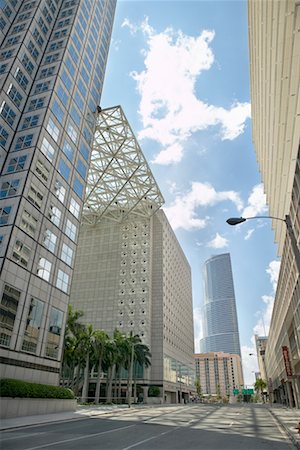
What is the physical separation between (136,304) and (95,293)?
12.7 metres

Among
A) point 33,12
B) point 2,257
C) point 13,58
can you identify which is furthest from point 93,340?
point 33,12

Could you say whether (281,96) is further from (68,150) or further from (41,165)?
(68,150)

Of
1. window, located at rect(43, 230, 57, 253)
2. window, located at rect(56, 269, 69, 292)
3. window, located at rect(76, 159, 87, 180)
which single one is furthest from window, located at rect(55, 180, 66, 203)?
window, located at rect(56, 269, 69, 292)

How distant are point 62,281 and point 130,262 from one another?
50146 millimetres

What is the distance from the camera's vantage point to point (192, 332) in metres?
119

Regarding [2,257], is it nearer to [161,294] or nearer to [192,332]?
[161,294]

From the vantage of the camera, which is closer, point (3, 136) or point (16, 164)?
point (16, 164)

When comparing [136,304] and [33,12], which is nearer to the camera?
[33,12]

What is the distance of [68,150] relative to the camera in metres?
40.2

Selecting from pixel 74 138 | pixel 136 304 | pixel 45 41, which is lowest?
pixel 136 304

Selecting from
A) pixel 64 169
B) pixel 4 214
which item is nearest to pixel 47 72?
pixel 64 169

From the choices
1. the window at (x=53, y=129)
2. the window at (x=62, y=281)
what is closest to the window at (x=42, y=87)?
the window at (x=53, y=129)

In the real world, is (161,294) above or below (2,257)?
above

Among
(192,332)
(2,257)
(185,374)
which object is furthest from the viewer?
(192,332)
